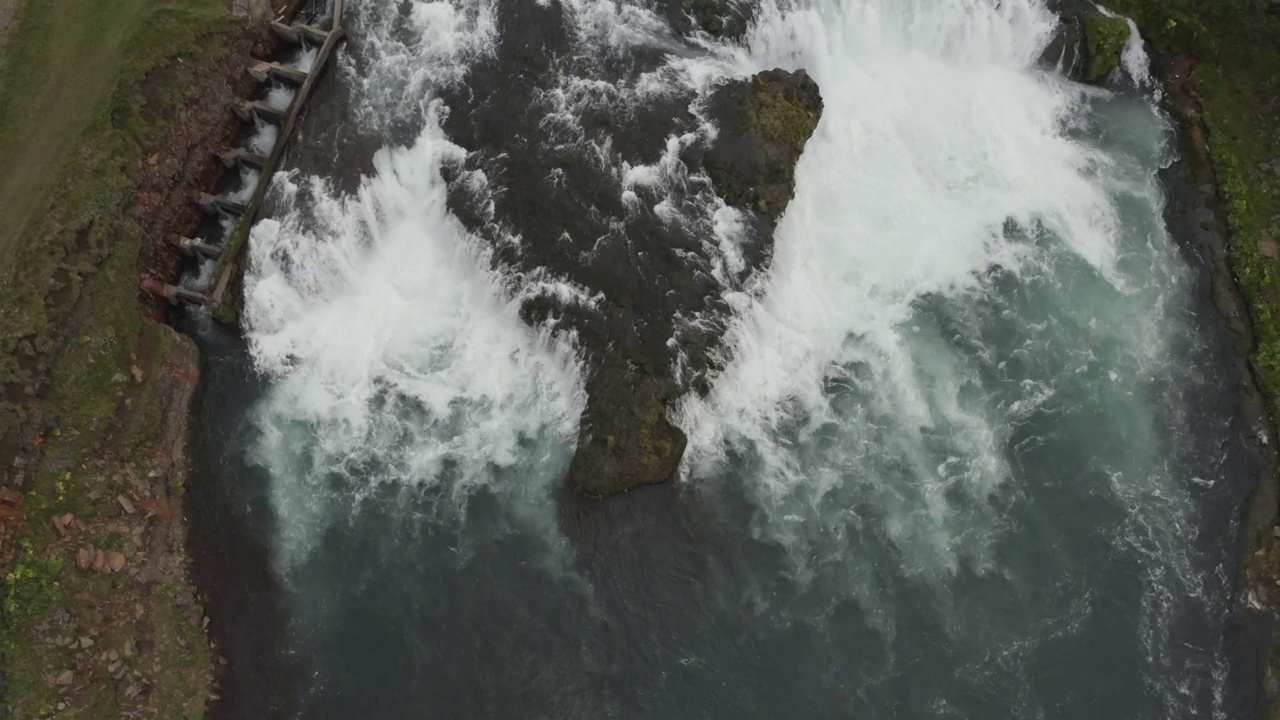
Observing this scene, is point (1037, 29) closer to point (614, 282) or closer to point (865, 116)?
point (865, 116)

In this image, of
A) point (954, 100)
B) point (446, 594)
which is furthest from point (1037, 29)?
point (446, 594)

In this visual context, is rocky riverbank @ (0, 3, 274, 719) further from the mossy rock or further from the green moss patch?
the mossy rock

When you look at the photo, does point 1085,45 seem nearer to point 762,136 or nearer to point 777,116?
point 777,116

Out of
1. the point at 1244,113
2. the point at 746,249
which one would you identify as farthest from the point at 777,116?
the point at 1244,113

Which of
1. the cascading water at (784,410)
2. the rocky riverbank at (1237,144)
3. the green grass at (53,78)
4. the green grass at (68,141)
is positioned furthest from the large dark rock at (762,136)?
the green grass at (53,78)

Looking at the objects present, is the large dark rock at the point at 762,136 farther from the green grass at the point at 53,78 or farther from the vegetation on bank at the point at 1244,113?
the green grass at the point at 53,78
